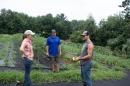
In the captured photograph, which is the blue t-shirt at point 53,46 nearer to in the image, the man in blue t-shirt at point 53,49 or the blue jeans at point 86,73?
the man in blue t-shirt at point 53,49

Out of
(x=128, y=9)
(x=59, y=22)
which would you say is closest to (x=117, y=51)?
(x=128, y=9)

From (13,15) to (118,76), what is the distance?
205 ft

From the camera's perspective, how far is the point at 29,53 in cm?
1212

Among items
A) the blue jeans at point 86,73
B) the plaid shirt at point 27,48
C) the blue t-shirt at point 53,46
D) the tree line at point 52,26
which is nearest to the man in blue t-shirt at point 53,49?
the blue t-shirt at point 53,46

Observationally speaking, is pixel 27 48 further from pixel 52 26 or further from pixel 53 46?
pixel 52 26

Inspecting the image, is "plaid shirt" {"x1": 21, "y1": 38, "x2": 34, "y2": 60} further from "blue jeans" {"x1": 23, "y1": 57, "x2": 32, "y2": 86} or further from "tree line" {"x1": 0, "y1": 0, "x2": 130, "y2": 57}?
"tree line" {"x1": 0, "y1": 0, "x2": 130, "y2": 57}

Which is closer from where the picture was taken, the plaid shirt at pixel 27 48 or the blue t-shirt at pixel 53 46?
the plaid shirt at pixel 27 48

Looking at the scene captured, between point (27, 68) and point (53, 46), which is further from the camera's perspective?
point (53, 46)

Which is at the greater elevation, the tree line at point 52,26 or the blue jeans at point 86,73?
the tree line at point 52,26

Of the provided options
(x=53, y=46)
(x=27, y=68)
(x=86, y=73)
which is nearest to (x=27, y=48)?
(x=27, y=68)

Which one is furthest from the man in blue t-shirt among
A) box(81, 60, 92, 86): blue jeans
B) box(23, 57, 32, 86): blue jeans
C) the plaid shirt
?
box(81, 60, 92, 86): blue jeans

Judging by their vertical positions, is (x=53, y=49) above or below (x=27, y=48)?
above

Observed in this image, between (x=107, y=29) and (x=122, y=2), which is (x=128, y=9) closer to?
(x=122, y=2)

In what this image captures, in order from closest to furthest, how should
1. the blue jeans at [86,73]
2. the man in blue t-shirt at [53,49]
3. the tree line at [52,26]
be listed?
the blue jeans at [86,73]
the man in blue t-shirt at [53,49]
the tree line at [52,26]
